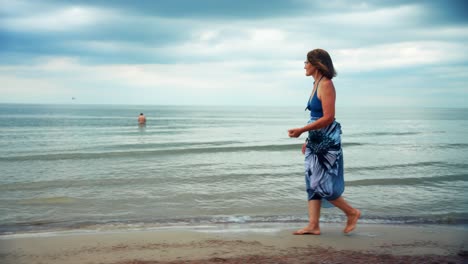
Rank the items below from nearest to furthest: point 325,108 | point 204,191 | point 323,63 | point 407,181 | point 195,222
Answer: point 325,108
point 323,63
point 195,222
point 204,191
point 407,181

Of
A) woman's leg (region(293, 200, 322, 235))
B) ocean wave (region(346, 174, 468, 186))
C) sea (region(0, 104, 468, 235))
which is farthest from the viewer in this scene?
ocean wave (region(346, 174, 468, 186))

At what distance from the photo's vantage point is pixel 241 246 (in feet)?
14.4

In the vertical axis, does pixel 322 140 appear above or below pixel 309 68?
below

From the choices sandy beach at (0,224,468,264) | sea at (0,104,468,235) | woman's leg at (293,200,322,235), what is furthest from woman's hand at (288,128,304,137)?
sea at (0,104,468,235)

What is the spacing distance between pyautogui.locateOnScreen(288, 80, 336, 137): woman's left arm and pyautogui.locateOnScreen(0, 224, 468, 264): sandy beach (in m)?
1.23

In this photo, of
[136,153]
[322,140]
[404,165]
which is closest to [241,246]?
[322,140]

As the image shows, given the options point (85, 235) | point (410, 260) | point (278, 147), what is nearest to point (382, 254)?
point (410, 260)

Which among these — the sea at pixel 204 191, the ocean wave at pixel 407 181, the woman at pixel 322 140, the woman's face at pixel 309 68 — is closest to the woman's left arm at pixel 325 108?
the woman at pixel 322 140

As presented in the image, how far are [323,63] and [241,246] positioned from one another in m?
2.11

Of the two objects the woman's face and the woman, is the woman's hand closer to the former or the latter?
the woman

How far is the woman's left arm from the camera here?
4.35m

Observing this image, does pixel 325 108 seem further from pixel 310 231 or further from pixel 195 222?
pixel 195 222

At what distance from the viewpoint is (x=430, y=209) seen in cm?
715

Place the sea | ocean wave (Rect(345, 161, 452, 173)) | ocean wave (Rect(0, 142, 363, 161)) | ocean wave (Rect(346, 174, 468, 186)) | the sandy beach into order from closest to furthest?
the sandy beach, the sea, ocean wave (Rect(346, 174, 468, 186)), ocean wave (Rect(345, 161, 452, 173)), ocean wave (Rect(0, 142, 363, 161))
